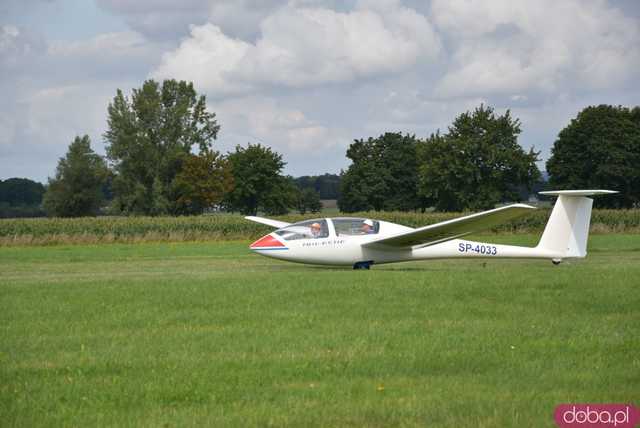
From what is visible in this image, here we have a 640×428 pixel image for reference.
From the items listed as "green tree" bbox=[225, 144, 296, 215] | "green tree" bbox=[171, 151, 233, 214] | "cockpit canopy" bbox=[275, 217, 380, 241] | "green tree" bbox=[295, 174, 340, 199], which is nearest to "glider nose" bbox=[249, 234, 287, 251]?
"cockpit canopy" bbox=[275, 217, 380, 241]

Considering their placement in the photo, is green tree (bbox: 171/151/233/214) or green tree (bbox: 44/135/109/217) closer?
green tree (bbox: 171/151/233/214)

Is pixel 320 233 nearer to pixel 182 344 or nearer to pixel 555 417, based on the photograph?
pixel 182 344

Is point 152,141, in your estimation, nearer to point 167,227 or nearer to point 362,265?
point 167,227

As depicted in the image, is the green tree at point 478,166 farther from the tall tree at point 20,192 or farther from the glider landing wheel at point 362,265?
A: the tall tree at point 20,192

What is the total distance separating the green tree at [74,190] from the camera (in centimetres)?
9281

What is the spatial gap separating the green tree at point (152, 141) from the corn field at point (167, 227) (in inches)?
1490

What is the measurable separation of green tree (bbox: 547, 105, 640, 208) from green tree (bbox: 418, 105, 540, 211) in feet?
11.2

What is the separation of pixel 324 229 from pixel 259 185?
241 ft

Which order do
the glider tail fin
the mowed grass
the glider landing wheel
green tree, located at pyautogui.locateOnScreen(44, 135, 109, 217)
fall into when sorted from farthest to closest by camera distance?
green tree, located at pyautogui.locateOnScreen(44, 135, 109, 217), the glider tail fin, the glider landing wheel, the mowed grass

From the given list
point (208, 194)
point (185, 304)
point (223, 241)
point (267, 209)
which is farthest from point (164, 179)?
point (185, 304)

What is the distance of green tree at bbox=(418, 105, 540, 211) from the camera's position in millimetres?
76188

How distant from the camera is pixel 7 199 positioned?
136750mm

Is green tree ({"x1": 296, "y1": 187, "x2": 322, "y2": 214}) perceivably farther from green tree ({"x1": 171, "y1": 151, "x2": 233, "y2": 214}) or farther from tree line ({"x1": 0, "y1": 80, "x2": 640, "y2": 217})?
green tree ({"x1": 171, "y1": 151, "x2": 233, "y2": 214})

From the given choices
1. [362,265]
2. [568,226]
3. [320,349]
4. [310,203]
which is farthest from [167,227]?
[310,203]
